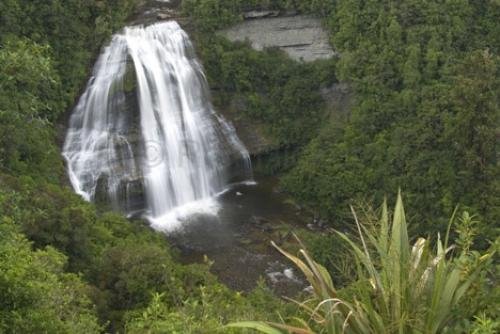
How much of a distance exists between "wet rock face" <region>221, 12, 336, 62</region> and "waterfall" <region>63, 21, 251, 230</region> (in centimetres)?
358

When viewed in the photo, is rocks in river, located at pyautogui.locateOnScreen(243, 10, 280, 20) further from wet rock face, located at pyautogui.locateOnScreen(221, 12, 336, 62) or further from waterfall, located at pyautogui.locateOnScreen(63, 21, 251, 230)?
waterfall, located at pyautogui.locateOnScreen(63, 21, 251, 230)

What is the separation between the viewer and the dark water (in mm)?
21375

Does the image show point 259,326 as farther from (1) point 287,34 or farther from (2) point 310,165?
(1) point 287,34

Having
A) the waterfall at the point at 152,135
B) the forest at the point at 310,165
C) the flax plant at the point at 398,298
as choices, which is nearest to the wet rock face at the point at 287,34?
the forest at the point at 310,165

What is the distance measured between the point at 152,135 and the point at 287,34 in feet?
30.6

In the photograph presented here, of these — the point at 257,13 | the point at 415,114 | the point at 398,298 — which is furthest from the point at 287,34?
the point at 398,298

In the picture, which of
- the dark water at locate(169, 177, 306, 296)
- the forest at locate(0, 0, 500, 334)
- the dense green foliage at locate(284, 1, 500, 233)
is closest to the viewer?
the forest at locate(0, 0, 500, 334)

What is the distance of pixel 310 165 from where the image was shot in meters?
27.3

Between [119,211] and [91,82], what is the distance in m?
6.09

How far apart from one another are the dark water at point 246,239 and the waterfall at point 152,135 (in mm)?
1007

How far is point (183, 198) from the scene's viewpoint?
1006 inches

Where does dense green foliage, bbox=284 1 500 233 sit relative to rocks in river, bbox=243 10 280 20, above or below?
below

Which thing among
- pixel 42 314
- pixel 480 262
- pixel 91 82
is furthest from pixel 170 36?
pixel 480 262

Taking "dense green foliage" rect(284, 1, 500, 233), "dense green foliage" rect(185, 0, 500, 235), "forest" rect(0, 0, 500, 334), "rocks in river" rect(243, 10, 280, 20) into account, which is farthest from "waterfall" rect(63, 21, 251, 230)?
"dense green foliage" rect(284, 1, 500, 233)
